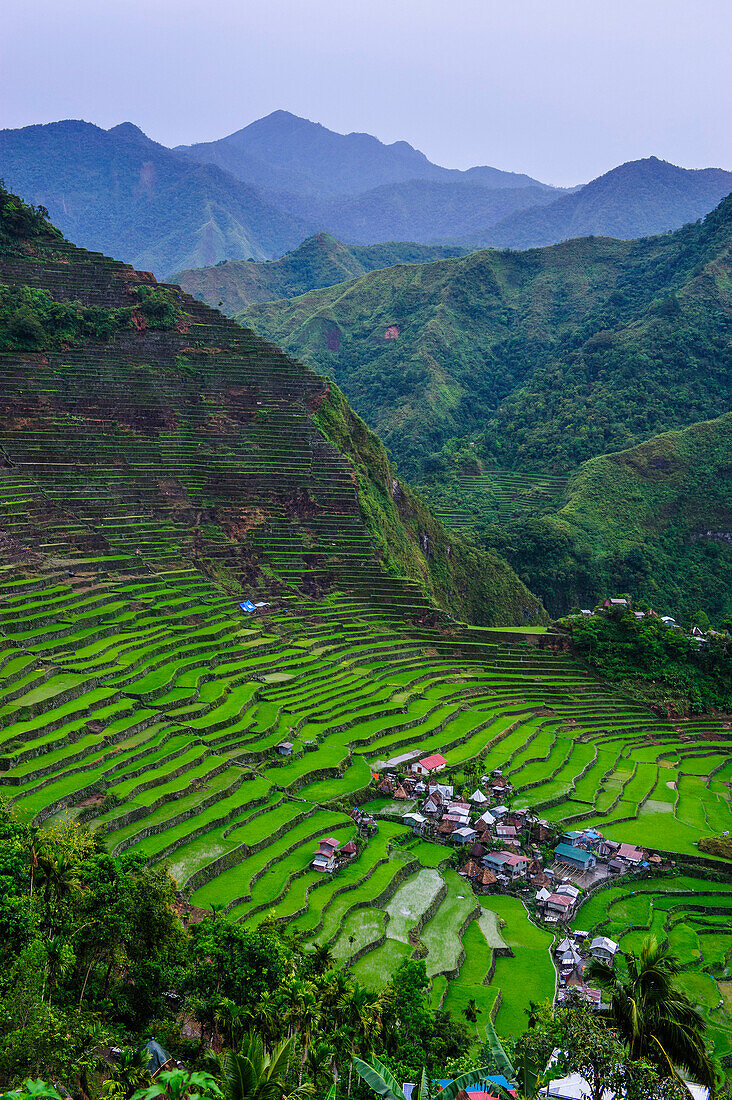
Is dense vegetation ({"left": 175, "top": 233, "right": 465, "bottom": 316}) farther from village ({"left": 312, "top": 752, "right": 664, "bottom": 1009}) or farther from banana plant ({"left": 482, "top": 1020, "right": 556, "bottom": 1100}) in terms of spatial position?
banana plant ({"left": 482, "top": 1020, "right": 556, "bottom": 1100})

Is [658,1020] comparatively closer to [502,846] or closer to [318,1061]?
[318,1061]

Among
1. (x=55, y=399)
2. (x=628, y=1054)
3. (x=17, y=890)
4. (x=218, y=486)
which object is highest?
(x=55, y=399)

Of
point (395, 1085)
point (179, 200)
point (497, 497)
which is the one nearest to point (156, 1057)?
point (395, 1085)

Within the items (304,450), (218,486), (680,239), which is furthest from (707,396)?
(218,486)

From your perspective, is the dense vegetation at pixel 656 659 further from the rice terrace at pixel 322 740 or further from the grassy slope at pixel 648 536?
the grassy slope at pixel 648 536

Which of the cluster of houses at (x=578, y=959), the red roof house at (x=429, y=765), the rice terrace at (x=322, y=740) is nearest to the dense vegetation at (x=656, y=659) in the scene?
the rice terrace at (x=322, y=740)

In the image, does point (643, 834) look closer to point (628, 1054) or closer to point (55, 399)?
point (628, 1054)

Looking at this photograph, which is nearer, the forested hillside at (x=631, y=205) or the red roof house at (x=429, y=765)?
the red roof house at (x=429, y=765)

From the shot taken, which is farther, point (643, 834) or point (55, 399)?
point (55, 399)
